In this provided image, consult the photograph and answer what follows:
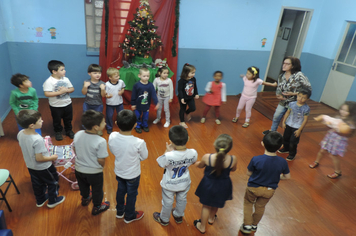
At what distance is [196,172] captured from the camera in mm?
3061

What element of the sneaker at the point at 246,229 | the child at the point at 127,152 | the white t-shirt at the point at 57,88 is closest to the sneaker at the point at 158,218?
the child at the point at 127,152

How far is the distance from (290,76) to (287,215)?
1.97m

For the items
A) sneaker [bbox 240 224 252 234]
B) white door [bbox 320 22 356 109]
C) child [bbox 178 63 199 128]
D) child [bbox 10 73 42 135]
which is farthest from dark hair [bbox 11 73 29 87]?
white door [bbox 320 22 356 109]

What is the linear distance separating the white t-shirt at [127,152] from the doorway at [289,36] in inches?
193

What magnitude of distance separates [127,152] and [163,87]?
2091 mm

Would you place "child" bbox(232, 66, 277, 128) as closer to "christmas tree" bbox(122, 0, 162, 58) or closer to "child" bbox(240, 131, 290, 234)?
"christmas tree" bbox(122, 0, 162, 58)

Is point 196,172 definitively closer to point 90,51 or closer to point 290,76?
point 290,76

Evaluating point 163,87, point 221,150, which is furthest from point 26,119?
point 163,87

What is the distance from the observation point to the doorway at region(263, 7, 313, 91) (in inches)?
231

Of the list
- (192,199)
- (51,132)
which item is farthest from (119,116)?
(51,132)

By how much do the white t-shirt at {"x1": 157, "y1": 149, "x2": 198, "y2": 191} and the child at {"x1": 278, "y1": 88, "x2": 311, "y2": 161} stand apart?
1867 mm

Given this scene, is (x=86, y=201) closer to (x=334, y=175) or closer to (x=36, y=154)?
(x=36, y=154)

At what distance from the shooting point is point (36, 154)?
2.02m

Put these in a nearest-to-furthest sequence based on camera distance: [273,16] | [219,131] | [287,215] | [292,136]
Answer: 1. [287,215]
2. [292,136]
3. [219,131]
4. [273,16]
